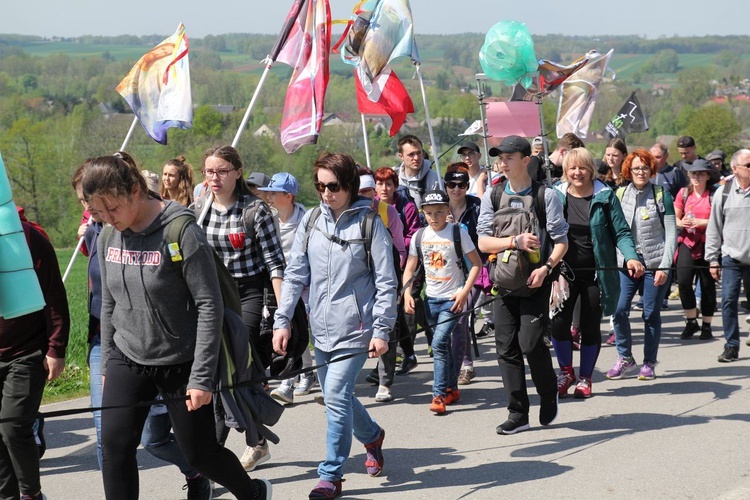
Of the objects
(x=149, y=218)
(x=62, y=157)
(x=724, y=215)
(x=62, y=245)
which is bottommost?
(x=62, y=245)

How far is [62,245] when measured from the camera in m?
56.9

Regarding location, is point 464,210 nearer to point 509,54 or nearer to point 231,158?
point 509,54

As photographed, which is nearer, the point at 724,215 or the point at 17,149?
the point at 724,215

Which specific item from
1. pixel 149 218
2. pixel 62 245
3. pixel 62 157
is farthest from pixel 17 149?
pixel 149 218

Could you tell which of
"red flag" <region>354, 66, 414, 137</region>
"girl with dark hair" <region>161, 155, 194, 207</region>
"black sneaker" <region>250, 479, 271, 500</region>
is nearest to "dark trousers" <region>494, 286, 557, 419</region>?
"black sneaker" <region>250, 479, 271, 500</region>

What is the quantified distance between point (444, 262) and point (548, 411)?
128cm

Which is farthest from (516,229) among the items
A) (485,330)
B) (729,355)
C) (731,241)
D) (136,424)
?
(485,330)

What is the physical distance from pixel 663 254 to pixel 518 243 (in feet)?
8.09

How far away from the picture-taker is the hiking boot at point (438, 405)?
260 inches

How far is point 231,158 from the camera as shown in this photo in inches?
218

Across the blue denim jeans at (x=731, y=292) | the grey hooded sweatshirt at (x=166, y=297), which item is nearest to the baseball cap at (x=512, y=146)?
the grey hooded sweatshirt at (x=166, y=297)

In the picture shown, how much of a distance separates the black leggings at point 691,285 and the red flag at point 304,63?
4.17 metres

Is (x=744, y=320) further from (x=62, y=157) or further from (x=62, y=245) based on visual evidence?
(x=62, y=157)

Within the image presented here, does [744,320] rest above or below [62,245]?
above
